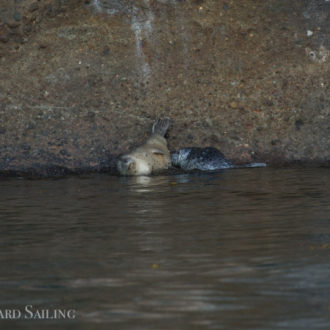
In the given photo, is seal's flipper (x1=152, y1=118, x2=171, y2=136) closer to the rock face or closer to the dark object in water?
the rock face

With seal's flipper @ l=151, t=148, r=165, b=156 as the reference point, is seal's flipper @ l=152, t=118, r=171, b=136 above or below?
above

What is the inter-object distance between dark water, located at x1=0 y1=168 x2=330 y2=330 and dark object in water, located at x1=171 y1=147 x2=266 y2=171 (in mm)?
1975

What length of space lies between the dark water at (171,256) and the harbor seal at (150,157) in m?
1.60

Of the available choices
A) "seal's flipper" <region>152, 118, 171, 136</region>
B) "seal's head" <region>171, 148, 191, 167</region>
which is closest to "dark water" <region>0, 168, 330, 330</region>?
"seal's head" <region>171, 148, 191, 167</region>

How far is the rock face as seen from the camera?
12.7 meters

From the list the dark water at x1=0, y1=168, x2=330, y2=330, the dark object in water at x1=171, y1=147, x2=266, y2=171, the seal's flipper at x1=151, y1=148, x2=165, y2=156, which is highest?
the dark water at x1=0, y1=168, x2=330, y2=330

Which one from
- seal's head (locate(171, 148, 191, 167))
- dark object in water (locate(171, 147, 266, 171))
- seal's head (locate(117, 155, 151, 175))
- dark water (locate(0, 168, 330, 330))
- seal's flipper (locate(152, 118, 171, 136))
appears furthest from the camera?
seal's flipper (locate(152, 118, 171, 136))

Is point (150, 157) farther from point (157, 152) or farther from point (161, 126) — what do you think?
point (161, 126)

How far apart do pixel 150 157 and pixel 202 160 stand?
0.79 metres

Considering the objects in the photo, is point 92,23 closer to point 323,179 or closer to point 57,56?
point 57,56

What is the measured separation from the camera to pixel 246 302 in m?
4.20

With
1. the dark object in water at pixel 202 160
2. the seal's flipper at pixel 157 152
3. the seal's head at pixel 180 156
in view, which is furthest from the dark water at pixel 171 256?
the seal's head at pixel 180 156

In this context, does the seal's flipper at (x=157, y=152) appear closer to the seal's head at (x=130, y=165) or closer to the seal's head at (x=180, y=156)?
the seal's head at (x=180, y=156)

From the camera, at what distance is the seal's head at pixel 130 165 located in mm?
11062
